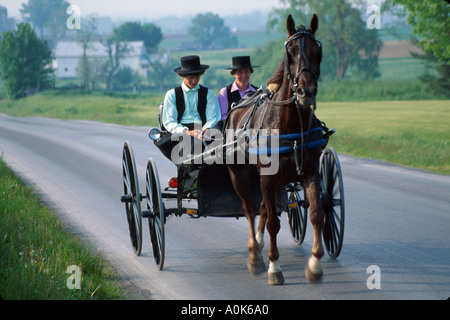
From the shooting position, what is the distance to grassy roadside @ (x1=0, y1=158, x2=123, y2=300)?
17.1 ft

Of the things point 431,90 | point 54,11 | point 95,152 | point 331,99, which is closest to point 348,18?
point 331,99

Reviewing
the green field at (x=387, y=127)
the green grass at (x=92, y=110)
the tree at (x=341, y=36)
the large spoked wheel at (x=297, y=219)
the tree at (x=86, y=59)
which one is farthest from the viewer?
the tree at (x=86, y=59)

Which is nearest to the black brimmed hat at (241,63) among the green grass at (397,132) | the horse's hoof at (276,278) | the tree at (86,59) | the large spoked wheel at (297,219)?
the large spoked wheel at (297,219)

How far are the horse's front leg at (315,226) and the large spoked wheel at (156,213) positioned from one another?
59.8 inches

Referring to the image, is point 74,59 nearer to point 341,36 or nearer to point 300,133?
point 341,36

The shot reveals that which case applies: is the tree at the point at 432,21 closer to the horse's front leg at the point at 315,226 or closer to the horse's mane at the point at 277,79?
the horse's mane at the point at 277,79

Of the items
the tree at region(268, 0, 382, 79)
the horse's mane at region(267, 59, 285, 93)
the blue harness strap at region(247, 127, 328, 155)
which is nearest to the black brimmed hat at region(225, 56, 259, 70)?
the horse's mane at region(267, 59, 285, 93)

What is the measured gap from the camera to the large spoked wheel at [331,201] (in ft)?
22.0

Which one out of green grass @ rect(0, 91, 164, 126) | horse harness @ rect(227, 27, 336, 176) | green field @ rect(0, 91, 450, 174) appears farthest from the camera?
green grass @ rect(0, 91, 164, 126)

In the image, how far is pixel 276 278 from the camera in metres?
5.95

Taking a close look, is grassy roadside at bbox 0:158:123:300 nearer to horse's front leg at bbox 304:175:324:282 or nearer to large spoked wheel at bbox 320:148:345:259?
horse's front leg at bbox 304:175:324:282

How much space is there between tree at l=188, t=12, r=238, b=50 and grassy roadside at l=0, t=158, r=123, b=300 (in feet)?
443

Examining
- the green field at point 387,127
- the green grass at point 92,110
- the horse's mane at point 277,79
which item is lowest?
the green grass at point 92,110
